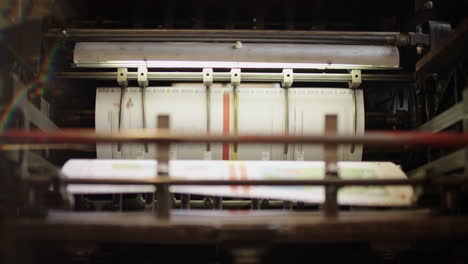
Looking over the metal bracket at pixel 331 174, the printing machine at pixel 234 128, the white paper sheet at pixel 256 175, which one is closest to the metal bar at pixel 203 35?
the printing machine at pixel 234 128

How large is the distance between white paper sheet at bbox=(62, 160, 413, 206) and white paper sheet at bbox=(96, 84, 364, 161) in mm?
298

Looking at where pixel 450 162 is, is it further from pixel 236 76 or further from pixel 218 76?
pixel 218 76

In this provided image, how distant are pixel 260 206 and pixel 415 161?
1.31m

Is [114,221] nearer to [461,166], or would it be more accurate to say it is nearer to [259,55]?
[259,55]

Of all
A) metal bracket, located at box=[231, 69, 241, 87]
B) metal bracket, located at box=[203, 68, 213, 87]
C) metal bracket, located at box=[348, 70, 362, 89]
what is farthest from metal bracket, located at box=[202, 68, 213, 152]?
metal bracket, located at box=[348, 70, 362, 89]

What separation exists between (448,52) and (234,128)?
154 cm

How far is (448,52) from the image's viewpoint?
343 centimetres

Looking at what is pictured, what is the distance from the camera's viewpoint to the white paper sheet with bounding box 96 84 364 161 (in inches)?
155

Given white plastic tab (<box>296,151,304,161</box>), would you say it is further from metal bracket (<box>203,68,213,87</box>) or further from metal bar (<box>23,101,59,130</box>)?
metal bar (<box>23,101,59,130</box>)

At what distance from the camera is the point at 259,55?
385 centimetres

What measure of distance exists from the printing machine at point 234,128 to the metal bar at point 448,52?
0.02 m

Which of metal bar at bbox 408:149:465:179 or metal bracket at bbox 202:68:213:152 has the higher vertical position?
metal bracket at bbox 202:68:213:152

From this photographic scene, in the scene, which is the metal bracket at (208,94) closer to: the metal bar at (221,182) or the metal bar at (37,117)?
the metal bar at (37,117)

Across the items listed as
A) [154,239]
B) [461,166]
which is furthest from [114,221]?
[461,166]
